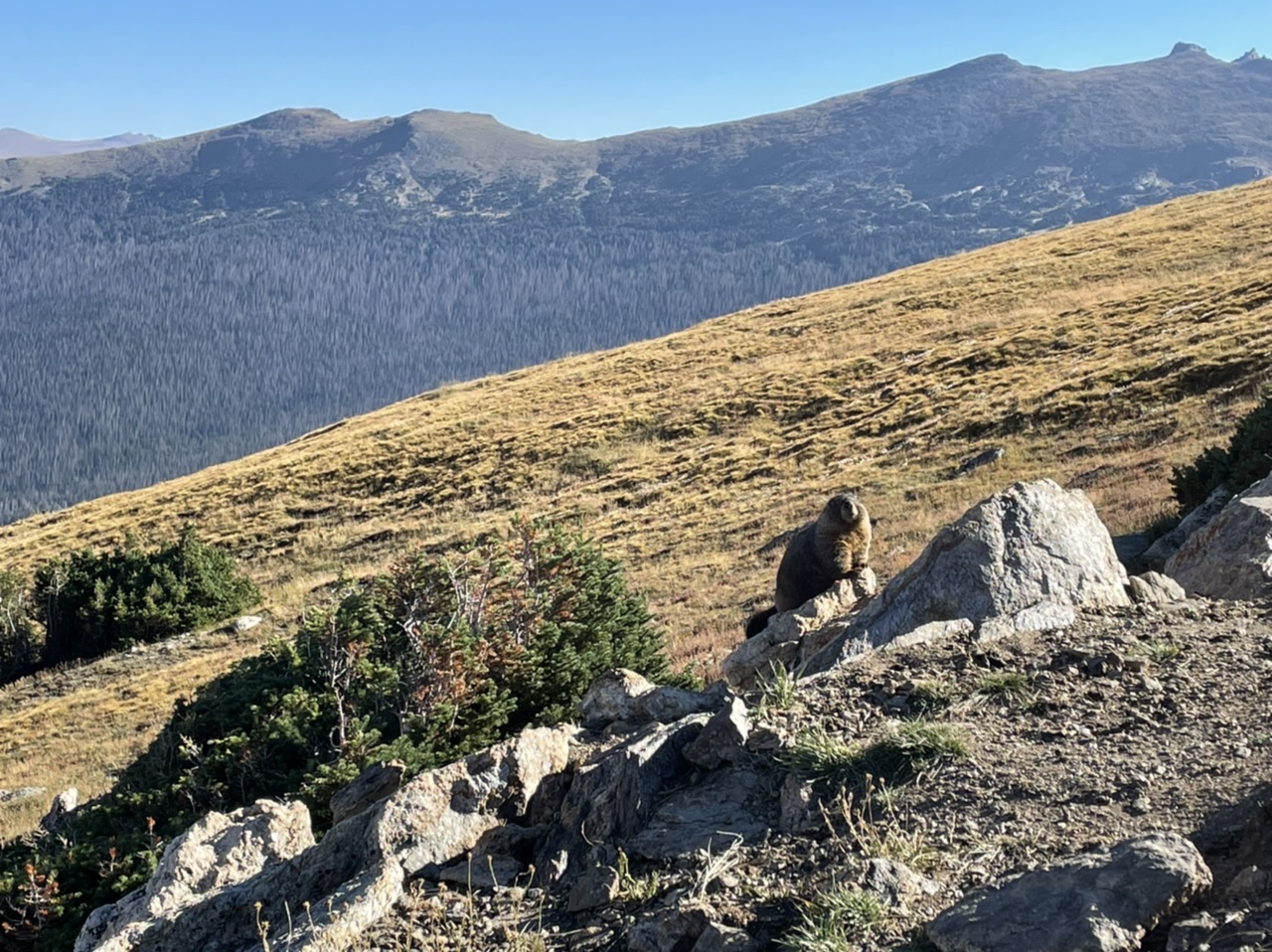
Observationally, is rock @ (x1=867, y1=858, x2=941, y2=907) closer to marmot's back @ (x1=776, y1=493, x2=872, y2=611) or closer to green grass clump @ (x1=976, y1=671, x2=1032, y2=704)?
green grass clump @ (x1=976, y1=671, x2=1032, y2=704)

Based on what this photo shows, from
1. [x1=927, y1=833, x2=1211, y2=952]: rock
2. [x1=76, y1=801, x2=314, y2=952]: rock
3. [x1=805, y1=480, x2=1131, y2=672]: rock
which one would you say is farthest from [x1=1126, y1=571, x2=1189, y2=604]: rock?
[x1=76, y1=801, x2=314, y2=952]: rock

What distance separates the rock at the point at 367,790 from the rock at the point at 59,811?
4.36 m

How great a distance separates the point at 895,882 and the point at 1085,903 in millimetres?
704

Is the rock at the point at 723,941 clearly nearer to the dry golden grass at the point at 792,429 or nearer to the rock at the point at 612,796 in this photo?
the rock at the point at 612,796

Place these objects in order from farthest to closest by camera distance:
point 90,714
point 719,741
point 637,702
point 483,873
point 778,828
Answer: point 90,714
point 637,702
point 719,741
point 483,873
point 778,828

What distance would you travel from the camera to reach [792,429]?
35.2 m

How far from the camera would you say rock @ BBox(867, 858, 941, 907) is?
388 cm

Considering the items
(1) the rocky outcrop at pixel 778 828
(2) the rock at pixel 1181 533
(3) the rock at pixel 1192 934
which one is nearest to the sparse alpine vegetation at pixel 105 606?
(1) the rocky outcrop at pixel 778 828

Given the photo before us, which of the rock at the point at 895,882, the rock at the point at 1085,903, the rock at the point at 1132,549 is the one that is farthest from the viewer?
the rock at the point at 1132,549

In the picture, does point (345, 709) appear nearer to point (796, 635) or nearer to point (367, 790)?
point (367, 790)

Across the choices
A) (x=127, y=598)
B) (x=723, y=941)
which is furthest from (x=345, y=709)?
(x=127, y=598)

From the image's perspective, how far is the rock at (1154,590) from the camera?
7.31 m

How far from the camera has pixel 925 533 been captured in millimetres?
17781

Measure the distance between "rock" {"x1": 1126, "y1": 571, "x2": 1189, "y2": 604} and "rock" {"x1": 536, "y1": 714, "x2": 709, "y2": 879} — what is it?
12.4 ft
